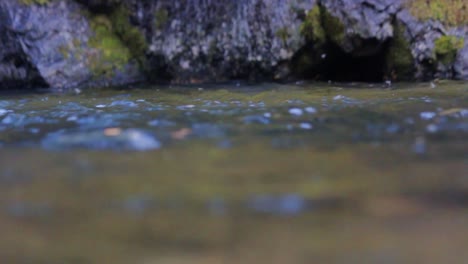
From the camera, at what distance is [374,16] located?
884 centimetres

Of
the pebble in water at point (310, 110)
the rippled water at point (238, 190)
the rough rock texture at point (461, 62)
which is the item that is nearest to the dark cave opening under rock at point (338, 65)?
the rough rock texture at point (461, 62)

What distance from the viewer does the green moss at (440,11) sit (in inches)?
349

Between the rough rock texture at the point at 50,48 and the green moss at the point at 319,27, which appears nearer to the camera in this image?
the rough rock texture at the point at 50,48

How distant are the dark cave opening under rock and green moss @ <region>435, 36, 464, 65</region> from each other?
0.99 meters

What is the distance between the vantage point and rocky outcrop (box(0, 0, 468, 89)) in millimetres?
8875

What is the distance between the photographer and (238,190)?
216cm

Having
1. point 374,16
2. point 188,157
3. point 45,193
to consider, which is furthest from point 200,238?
point 374,16

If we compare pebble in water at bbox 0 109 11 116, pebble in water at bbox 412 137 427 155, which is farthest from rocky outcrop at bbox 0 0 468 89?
pebble in water at bbox 412 137 427 155

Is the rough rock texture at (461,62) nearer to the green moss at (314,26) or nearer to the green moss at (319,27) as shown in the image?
the green moss at (319,27)

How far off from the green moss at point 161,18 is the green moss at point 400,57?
15.1 feet

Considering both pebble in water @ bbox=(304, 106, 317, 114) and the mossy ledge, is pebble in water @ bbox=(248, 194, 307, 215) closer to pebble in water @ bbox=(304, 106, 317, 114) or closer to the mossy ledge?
pebble in water @ bbox=(304, 106, 317, 114)

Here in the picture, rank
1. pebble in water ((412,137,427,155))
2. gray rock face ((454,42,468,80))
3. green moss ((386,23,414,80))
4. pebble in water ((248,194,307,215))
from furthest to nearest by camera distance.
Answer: green moss ((386,23,414,80))
gray rock face ((454,42,468,80))
pebble in water ((412,137,427,155))
pebble in water ((248,194,307,215))

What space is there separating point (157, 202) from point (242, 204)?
38cm

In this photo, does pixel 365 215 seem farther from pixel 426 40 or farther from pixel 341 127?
pixel 426 40
